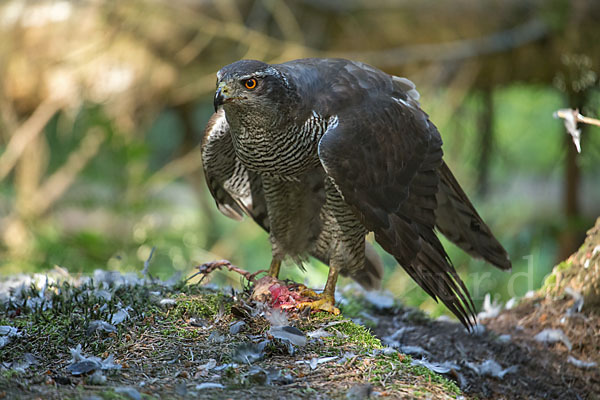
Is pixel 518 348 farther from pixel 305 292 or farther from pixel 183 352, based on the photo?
pixel 183 352

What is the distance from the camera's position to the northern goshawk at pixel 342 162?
2.70 metres

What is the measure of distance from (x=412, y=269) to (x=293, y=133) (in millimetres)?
868

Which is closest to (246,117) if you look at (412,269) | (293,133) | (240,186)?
(293,133)

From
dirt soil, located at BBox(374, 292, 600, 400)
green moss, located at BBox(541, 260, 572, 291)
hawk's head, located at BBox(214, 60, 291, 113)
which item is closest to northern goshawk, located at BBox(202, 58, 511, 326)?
hawk's head, located at BBox(214, 60, 291, 113)

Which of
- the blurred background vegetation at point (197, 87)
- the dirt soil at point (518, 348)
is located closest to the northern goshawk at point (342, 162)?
the dirt soil at point (518, 348)

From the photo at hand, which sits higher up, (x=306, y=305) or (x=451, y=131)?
(x=451, y=131)

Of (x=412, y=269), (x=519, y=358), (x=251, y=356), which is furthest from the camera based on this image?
(x=519, y=358)

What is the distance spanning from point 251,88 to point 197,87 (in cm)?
408

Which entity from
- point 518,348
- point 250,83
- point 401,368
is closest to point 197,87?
point 250,83

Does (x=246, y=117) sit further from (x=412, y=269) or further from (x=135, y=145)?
(x=135, y=145)

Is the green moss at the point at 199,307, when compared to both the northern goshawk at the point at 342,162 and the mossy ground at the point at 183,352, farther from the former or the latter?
the northern goshawk at the point at 342,162

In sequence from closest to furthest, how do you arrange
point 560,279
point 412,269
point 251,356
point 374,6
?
1. point 251,356
2. point 412,269
3. point 560,279
4. point 374,6

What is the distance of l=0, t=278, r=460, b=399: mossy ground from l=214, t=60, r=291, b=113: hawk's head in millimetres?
929

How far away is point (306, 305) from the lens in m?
2.74
